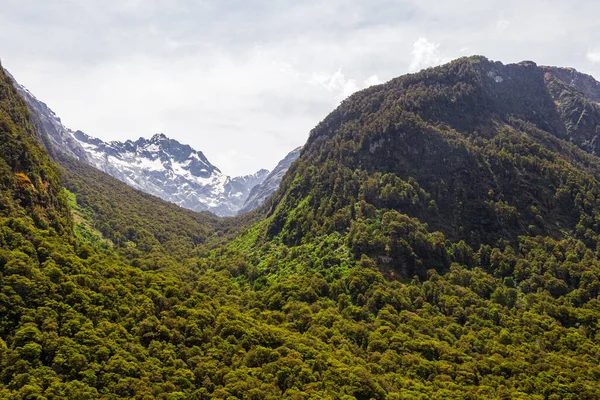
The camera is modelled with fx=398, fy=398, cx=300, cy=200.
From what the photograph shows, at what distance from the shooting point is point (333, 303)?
454 feet

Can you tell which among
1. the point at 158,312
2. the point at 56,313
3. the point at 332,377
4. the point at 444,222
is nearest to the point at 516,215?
the point at 444,222

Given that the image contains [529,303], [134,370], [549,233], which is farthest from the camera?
[549,233]

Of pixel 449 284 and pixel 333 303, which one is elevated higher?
pixel 449 284

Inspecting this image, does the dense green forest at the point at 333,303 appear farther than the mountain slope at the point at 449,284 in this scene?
No

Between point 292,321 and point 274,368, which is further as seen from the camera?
point 292,321

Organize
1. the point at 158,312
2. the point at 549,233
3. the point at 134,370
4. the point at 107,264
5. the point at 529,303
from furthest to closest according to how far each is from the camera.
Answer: the point at 549,233 < the point at 529,303 < the point at 107,264 < the point at 158,312 < the point at 134,370

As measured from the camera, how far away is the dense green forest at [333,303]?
8431cm

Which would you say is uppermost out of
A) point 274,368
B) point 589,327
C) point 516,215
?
point 516,215

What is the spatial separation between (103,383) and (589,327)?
5448 inches

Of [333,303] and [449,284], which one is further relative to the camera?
[449,284]

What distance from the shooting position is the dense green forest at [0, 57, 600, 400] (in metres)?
84.3

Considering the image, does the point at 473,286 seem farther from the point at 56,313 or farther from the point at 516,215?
the point at 56,313

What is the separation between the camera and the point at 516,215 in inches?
7200

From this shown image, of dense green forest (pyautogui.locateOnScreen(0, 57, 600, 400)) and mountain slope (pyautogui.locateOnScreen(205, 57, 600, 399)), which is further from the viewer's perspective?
mountain slope (pyautogui.locateOnScreen(205, 57, 600, 399))
